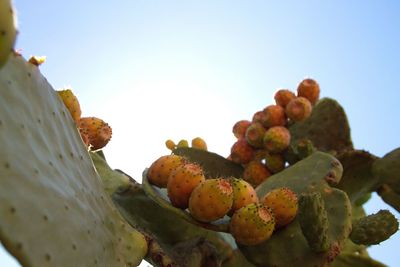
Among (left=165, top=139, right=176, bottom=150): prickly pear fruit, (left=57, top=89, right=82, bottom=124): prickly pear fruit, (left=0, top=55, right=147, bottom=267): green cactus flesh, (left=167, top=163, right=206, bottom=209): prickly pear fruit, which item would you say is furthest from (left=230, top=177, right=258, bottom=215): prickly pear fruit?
(left=165, top=139, right=176, bottom=150): prickly pear fruit

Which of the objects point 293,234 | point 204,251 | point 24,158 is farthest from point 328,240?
point 24,158

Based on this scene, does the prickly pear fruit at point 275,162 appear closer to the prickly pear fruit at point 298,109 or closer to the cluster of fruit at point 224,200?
the prickly pear fruit at point 298,109

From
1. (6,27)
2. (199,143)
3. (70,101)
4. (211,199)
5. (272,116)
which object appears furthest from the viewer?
(199,143)

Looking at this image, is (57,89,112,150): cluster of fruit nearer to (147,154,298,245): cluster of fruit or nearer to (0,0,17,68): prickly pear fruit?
(147,154,298,245): cluster of fruit

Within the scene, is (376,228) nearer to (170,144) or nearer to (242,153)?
(242,153)

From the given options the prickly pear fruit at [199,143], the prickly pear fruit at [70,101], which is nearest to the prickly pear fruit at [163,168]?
the prickly pear fruit at [70,101]

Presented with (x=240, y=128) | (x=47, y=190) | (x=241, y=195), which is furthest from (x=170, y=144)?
(x=47, y=190)

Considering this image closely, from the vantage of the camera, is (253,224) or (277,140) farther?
(277,140)
